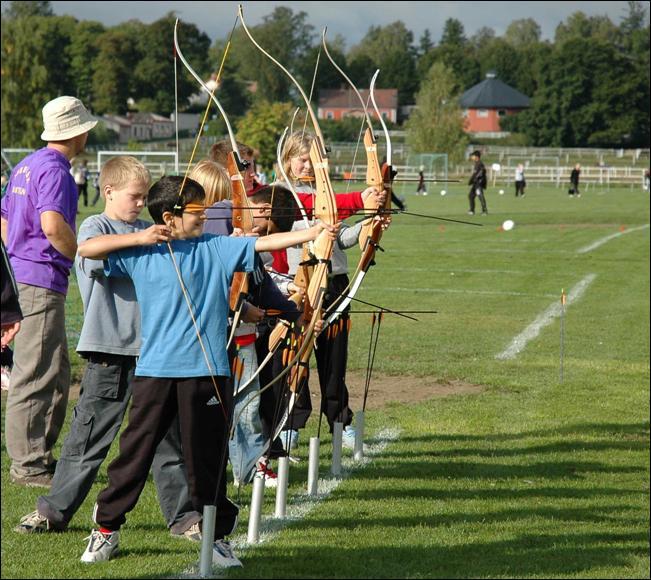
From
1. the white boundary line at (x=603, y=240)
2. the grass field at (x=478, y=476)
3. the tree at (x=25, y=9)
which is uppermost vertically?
the tree at (x=25, y=9)

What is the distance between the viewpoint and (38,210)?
5.73 meters

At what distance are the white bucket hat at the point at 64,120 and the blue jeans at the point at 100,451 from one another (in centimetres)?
130

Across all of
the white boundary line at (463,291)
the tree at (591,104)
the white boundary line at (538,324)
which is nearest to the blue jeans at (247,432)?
the white boundary line at (538,324)

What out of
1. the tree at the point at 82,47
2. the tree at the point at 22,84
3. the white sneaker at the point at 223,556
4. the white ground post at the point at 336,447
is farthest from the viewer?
the tree at the point at 82,47

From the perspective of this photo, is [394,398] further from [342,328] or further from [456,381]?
[342,328]

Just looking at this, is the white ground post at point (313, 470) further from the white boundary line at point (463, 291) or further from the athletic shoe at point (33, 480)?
the white boundary line at point (463, 291)

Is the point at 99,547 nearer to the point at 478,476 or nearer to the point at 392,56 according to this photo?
the point at 478,476

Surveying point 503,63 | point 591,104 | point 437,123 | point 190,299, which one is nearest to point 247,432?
point 190,299

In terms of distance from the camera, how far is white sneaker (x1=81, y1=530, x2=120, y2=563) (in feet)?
15.4

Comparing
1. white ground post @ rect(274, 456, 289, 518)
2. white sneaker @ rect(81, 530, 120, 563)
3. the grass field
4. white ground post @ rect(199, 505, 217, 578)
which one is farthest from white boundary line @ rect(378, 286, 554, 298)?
white ground post @ rect(199, 505, 217, 578)

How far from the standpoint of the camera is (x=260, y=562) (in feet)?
15.6

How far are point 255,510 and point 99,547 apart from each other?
2.27 feet

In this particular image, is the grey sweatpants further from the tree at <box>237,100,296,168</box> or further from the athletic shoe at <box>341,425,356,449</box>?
the tree at <box>237,100,296,168</box>

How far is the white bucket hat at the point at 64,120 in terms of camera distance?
5668 millimetres
